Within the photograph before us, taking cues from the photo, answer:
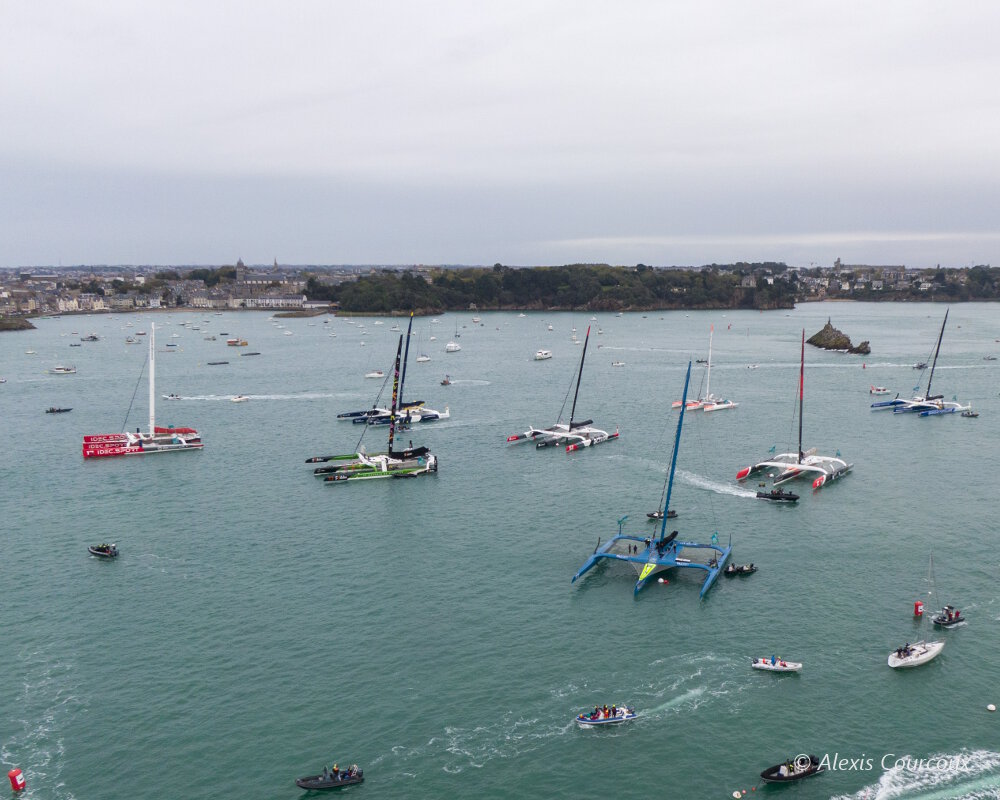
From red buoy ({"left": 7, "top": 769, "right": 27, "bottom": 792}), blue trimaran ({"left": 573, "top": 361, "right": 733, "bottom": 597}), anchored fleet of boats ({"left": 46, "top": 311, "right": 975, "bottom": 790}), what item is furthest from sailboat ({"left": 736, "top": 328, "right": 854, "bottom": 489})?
red buoy ({"left": 7, "top": 769, "right": 27, "bottom": 792})

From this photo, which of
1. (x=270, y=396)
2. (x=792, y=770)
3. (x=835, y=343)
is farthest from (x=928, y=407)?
(x=270, y=396)

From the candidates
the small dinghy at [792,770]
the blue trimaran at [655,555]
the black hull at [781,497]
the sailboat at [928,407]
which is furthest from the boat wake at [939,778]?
the sailboat at [928,407]

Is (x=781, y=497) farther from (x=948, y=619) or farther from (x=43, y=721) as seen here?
(x=43, y=721)

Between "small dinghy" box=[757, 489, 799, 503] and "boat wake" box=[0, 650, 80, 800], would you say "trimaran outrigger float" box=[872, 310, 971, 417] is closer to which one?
"small dinghy" box=[757, 489, 799, 503]

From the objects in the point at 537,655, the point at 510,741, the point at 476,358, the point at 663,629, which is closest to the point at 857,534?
the point at 663,629

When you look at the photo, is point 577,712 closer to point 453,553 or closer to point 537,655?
point 537,655

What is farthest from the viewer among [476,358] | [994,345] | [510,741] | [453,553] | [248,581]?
[994,345]

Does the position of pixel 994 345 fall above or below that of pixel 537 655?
above
